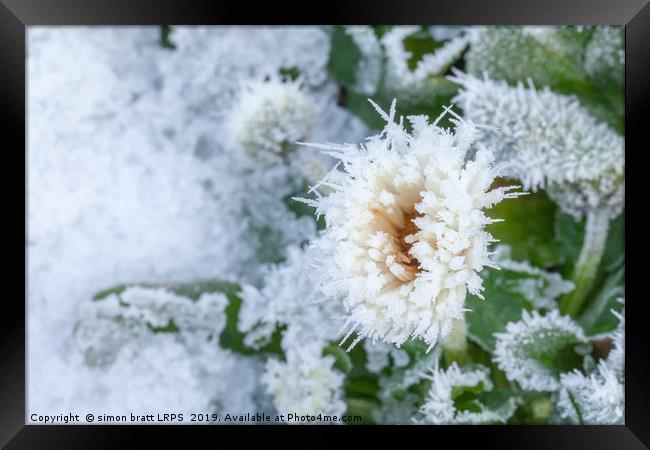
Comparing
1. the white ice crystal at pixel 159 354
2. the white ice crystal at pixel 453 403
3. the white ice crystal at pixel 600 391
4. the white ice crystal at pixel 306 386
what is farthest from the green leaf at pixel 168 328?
the white ice crystal at pixel 600 391

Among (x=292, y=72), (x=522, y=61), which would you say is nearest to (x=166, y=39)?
(x=292, y=72)

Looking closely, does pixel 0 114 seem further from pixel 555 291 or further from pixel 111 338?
pixel 555 291

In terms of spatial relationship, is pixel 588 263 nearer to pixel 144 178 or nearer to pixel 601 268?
pixel 601 268

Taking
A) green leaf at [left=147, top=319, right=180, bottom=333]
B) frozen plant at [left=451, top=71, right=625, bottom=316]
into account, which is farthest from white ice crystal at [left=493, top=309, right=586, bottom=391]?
green leaf at [left=147, top=319, right=180, bottom=333]

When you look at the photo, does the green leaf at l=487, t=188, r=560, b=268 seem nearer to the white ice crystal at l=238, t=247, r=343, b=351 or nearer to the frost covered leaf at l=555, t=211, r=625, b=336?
A: the frost covered leaf at l=555, t=211, r=625, b=336

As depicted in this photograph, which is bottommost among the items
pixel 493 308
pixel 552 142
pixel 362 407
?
pixel 362 407

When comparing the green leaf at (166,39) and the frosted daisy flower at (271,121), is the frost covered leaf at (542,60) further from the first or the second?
the green leaf at (166,39)

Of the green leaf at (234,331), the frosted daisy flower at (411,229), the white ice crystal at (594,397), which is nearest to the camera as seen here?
the frosted daisy flower at (411,229)
